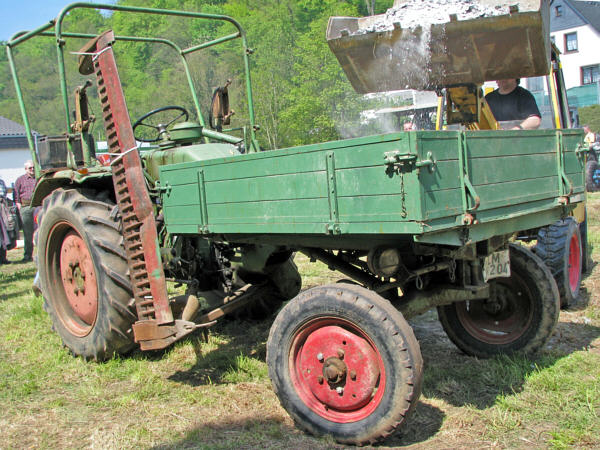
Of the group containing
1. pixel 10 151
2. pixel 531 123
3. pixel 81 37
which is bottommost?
pixel 531 123

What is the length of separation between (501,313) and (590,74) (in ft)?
140

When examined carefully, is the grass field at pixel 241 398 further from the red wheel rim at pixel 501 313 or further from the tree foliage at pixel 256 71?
the tree foliage at pixel 256 71

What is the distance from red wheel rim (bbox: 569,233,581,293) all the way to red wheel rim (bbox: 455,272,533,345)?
1.54 metres

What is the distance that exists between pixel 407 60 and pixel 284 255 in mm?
1989

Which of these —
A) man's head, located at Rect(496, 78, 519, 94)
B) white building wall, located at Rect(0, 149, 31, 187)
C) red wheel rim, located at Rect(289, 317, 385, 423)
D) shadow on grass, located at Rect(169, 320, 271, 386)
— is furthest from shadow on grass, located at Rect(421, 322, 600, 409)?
white building wall, located at Rect(0, 149, 31, 187)

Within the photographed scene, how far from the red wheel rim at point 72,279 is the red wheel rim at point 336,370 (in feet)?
6.24

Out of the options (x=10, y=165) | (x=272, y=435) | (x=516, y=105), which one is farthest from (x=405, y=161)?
(x=10, y=165)

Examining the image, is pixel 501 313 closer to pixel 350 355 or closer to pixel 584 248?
pixel 350 355

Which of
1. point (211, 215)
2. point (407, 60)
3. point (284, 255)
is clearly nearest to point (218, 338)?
point (284, 255)

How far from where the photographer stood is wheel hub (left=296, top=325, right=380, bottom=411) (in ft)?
9.53

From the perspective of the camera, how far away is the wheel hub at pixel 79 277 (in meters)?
4.34

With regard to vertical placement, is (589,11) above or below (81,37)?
above

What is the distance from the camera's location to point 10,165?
3844cm

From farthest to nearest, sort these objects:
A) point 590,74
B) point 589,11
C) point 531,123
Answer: point 589,11
point 590,74
point 531,123
